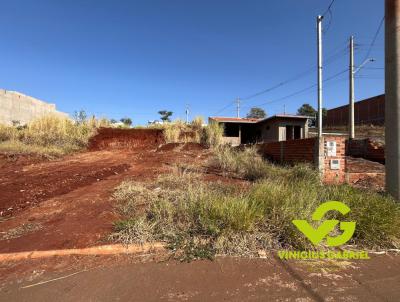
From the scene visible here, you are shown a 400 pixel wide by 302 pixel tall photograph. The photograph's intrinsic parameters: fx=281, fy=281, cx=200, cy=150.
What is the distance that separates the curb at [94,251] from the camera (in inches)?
126

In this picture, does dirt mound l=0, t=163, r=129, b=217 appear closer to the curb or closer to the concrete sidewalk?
the curb

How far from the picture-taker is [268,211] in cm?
391

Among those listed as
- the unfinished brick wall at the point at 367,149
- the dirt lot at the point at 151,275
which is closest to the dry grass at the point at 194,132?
the unfinished brick wall at the point at 367,149

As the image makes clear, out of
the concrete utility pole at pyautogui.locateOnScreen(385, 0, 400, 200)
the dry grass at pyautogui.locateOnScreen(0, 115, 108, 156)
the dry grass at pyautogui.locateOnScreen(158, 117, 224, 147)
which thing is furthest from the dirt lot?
the dry grass at pyautogui.locateOnScreen(158, 117, 224, 147)

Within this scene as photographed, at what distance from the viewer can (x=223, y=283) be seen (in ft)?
8.96

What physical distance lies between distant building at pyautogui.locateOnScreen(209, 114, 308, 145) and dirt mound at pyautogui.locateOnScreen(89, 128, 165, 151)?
466cm

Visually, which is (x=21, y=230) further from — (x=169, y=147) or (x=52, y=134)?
(x=52, y=134)

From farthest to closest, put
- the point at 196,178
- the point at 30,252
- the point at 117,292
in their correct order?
the point at 196,178, the point at 30,252, the point at 117,292

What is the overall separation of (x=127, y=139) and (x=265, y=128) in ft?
37.5

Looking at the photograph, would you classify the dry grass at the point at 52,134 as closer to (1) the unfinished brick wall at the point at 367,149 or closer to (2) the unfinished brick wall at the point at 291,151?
(2) the unfinished brick wall at the point at 291,151

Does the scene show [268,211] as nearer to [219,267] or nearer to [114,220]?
[219,267]

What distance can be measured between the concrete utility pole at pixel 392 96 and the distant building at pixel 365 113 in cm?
3135

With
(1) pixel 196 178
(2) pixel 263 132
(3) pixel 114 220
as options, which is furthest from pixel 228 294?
(2) pixel 263 132

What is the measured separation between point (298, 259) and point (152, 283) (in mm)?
1717
